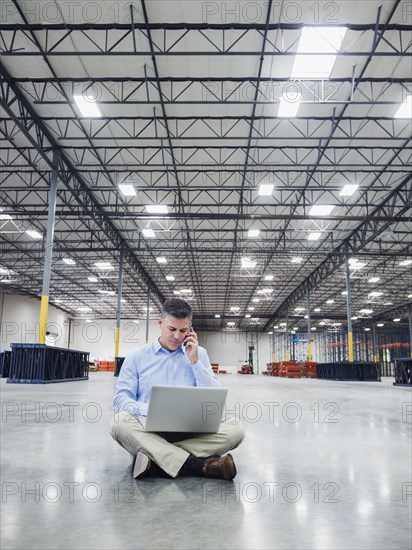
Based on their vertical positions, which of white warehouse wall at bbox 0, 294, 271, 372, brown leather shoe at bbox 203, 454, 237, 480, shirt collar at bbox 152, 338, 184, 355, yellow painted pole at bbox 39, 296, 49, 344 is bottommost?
brown leather shoe at bbox 203, 454, 237, 480

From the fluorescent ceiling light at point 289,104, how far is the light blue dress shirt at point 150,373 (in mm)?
10869

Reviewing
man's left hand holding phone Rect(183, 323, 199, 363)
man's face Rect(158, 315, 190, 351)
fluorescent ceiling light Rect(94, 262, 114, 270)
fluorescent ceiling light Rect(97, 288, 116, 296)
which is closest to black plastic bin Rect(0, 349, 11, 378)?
fluorescent ceiling light Rect(94, 262, 114, 270)

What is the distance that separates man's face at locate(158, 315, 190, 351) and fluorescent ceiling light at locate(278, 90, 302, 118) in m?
10.8

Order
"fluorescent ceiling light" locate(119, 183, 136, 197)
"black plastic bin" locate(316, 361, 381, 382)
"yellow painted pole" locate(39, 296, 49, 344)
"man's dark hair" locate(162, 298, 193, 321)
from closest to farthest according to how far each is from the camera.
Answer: "man's dark hair" locate(162, 298, 193, 321), "yellow painted pole" locate(39, 296, 49, 344), "fluorescent ceiling light" locate(119, 183, 136, 197), "black plastic bin" locate(316, 361, 381, 382)

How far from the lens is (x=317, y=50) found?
37.0 ft

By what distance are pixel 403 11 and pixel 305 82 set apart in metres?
2.96

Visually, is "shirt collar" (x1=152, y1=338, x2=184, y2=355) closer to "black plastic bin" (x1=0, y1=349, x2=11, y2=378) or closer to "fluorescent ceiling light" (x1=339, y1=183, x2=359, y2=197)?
"fluorescent ceiling light" (x1=339, y1=183, x2=359, y2=197)

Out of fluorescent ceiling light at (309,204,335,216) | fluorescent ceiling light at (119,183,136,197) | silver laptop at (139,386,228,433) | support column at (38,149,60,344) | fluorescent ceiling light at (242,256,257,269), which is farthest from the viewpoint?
fluorescent ceiling light at (242,256,257,269)

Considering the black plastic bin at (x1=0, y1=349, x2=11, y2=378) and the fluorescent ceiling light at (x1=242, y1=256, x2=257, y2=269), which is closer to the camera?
the black plastic bin at (x1=0, y1=349, x2=11, y2=378)

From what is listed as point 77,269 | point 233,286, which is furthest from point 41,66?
point 233,286

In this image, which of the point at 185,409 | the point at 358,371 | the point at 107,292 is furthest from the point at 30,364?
the point at 107,292

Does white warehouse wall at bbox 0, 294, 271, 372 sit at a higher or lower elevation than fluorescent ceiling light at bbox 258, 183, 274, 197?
lower

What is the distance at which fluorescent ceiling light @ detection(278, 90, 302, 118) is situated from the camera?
1269 centimetres

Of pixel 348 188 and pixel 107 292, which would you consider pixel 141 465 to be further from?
pixel 107 292
